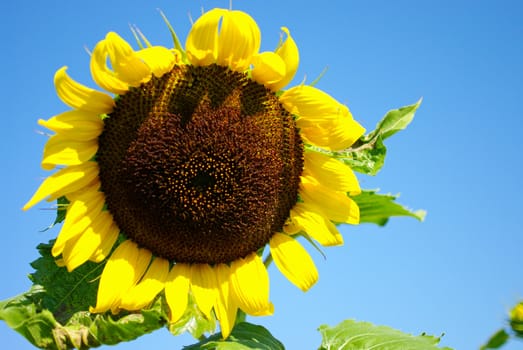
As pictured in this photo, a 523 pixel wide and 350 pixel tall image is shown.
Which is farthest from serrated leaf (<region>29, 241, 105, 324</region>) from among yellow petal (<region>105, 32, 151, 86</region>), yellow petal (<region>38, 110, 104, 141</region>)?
yellow petal (<region>105, 32, 151, 86</region>)

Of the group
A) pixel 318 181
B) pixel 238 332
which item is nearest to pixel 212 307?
pixel 238 332

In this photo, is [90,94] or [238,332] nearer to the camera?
[90,94]

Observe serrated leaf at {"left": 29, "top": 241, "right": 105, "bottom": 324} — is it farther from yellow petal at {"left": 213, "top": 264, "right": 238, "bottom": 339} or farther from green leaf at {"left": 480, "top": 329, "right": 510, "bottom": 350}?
green leaf at {"left": 480, "top": 329, "right": 510, "bottom": 350}

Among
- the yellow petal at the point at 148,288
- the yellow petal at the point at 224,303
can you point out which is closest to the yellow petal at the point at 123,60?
the yellow petal at the point at 148,288

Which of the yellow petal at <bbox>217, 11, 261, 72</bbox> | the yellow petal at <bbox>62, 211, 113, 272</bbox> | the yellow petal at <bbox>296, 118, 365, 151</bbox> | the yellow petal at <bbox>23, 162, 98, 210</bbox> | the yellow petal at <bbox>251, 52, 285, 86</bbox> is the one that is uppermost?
the yellow petal at <bbox>217, 11, 261, 72</bbox>

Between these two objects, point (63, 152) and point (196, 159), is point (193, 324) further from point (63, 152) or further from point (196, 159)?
point (63, 152)

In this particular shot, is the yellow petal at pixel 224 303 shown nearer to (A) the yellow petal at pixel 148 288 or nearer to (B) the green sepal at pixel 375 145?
→ (A) the yellow petal at pixel 148 288

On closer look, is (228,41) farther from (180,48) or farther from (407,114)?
(407,114)

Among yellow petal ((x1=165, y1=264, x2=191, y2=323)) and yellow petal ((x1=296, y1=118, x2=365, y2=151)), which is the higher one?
yellow petal ((x1=296, y1=118, x2=365, y2=151))
